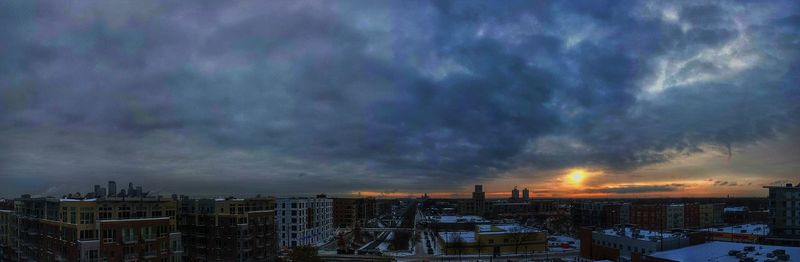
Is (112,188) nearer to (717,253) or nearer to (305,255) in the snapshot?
(305,255)

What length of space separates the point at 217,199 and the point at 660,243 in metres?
67.9

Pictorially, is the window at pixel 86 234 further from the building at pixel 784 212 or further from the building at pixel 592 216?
the building at pixel 592 216

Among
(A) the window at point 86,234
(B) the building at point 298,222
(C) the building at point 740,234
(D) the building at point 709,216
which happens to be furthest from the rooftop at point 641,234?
(D) the building at point 709,216

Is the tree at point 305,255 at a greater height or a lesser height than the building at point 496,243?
greater

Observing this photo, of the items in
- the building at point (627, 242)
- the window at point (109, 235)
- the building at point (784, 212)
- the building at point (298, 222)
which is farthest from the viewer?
the building at point (298, 222)

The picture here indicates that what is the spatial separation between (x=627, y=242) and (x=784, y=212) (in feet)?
138

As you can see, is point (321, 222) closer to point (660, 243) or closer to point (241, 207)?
point (241, 207)

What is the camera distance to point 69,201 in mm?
59906

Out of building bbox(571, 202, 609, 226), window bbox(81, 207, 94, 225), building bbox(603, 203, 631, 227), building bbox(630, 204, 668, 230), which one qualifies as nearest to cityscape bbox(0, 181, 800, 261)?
window bbox(81, 207, 94, 225)

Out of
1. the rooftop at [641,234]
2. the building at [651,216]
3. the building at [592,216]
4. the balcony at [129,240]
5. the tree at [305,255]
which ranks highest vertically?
the balcony at [129,240]

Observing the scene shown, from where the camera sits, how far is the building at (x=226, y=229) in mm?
76250

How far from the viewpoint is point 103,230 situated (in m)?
60.2

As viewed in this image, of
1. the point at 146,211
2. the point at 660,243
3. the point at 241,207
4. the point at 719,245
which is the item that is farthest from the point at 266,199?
the point at 719,245

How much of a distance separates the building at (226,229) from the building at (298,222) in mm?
31396
